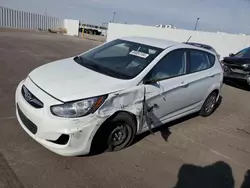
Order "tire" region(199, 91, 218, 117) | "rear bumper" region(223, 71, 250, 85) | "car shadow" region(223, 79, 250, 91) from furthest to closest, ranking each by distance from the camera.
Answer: "car shadow" region(223, 79, 250, 91)
"rear bumper" region(223, 71, 250, 85)
"tire" region(199, 91, 218, 117)

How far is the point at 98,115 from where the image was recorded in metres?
3.02

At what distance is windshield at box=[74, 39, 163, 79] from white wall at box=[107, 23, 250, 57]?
46.2ft

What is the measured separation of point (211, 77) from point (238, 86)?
581cm

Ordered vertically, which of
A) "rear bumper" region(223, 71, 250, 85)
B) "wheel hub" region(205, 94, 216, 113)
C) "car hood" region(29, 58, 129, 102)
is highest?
"car hood" region(29, 58, 129, 102)

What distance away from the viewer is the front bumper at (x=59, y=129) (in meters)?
2.88

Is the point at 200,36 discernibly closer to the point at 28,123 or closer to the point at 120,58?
the point at 120,58

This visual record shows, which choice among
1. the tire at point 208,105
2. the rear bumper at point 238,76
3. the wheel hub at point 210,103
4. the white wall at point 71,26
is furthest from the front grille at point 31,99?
the white wall at point 71,26

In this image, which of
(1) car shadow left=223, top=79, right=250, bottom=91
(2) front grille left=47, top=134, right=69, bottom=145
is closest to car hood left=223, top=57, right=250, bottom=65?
(1) car shadow left=223, top=79, right=250, bottom=91

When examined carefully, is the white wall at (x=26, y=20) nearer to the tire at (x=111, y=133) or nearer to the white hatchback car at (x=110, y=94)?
the white hatchback car at (x=110, y=94)

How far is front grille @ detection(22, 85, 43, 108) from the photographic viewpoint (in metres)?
3.02

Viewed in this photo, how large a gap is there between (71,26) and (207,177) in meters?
34.3

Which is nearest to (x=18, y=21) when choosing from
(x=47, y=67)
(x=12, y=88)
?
(x=12, y=88)

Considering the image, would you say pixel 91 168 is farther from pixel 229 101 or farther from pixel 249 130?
pixel 229 101

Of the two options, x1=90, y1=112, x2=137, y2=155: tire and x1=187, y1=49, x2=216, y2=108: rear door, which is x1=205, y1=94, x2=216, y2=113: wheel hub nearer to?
x1=187, y1=49, x2=216, y2=108: rear door
